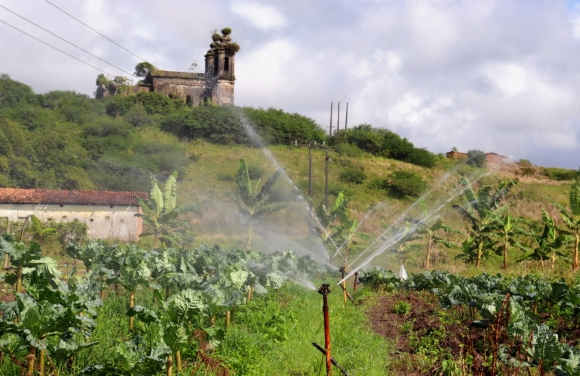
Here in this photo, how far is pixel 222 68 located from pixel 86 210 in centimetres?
3506

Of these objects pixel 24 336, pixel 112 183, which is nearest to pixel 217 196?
pixel 112 183

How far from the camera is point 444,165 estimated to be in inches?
2381

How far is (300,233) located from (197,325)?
31088mm

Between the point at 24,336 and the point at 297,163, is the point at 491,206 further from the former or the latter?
the point at 297,163

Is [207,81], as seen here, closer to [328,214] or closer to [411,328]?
[328,214]

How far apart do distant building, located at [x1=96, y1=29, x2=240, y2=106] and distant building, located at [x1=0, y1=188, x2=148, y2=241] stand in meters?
33.3

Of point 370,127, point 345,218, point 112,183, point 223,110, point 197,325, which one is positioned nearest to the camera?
point 197,325

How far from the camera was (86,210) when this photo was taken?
3162cm

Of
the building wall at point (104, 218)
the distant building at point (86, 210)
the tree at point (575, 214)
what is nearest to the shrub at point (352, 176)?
the distant building at point (86, 210)

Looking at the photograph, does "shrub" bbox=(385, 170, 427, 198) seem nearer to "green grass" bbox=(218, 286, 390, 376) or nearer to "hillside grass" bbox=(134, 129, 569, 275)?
"hillside grass" bbox=(134, 129, 569, 275)

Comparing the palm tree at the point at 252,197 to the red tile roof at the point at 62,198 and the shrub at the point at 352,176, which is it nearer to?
the red tile roof at the point at 62,198

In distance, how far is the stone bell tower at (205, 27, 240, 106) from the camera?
62281mm

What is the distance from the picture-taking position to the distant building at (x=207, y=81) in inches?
2469

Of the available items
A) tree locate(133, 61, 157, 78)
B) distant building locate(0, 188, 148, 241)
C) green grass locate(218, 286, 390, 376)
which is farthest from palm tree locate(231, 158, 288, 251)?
tree locate(133, 61, 157, 78)
